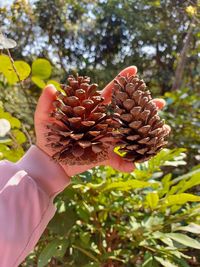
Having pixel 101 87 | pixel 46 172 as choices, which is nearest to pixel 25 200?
pixel 46 172

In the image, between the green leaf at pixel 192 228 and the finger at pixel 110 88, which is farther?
the green leaf at pixel 192 228

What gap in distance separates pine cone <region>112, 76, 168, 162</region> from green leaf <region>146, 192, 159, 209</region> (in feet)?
1.21

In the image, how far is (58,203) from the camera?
2.94 ft

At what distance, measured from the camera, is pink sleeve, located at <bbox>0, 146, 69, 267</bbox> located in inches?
19.3

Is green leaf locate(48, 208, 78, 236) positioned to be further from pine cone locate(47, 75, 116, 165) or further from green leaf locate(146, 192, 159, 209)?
pine cone locate(47, 75, 116, 165)

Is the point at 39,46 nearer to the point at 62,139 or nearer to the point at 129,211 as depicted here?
the point at 129,211

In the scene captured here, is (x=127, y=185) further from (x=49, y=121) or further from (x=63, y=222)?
(x=49, y=121)

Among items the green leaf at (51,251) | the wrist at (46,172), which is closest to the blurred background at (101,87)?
the green leaf at (51,251)

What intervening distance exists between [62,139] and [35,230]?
0.11 metres

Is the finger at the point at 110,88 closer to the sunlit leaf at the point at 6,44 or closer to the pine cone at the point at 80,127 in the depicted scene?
the pine cone at the point at 80,127

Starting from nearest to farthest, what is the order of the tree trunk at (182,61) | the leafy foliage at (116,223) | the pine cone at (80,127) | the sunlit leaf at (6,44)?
the pine cone at (80,127)
the sunlit leaf at (6,44)
the leafy foliage at (116,223)
the tree trunk at (182,61)

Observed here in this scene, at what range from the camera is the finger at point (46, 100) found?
51cm

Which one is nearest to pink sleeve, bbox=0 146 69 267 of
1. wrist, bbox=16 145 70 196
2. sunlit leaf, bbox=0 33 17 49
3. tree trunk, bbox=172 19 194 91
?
wrist, bbox=16 145 70 196

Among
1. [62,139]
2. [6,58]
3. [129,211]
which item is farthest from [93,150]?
[129,211]
